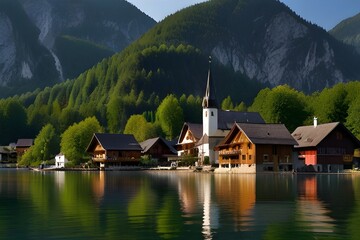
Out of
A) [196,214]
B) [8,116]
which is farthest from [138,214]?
[8,116]

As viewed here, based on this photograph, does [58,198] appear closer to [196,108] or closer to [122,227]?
[122,227]

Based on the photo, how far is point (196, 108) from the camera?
184375 mm

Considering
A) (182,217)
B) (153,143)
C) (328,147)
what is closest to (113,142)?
(153,143)

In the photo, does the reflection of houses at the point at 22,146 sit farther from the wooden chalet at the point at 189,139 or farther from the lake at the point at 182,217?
the lake at the point at 182,217

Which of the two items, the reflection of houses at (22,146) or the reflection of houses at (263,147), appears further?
the reflection of houses at (22,146)

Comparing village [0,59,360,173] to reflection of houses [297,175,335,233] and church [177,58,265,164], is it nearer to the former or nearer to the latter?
church [177,58,265,164]

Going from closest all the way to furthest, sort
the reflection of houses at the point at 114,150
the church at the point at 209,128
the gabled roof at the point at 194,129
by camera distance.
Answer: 1. the church at the point at 209,128
2. the reflection of houses at the point at 114,150
3. the gabled roof at the point at 194,129

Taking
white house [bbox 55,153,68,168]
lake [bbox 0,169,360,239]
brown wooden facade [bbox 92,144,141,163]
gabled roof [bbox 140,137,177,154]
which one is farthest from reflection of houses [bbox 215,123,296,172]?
lake [bbox 0,169,360,239]

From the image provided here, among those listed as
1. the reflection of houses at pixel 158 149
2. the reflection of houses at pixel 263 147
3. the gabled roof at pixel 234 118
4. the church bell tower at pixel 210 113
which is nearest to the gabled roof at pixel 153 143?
the reflection of houses at pixel 158 149

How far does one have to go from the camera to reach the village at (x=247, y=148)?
8644 centimetres

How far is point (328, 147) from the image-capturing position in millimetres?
89438

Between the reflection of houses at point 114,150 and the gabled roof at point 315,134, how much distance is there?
123 ft

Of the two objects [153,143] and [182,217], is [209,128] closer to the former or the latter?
[153,143]

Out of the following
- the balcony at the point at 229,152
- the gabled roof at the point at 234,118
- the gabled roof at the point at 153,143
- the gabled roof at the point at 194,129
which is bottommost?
the balcony at the point at 229,152
